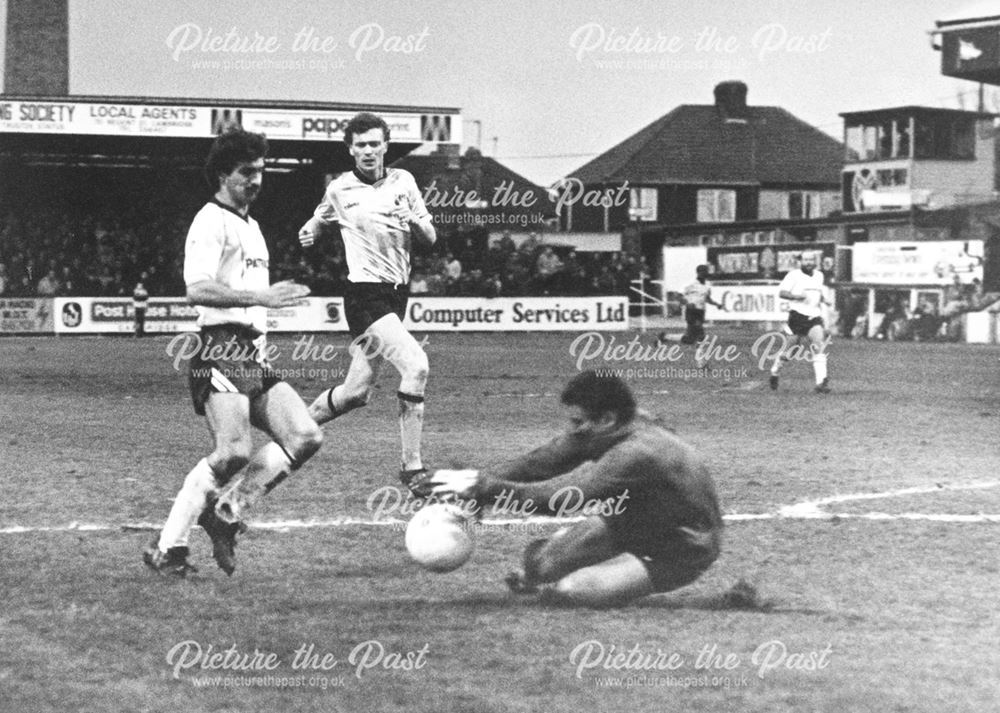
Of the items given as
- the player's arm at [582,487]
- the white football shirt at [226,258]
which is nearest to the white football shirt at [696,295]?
the white football shirt at [226,258]

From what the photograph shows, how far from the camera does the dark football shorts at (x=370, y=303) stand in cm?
1115

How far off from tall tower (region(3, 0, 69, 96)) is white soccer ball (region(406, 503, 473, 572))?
44.0 metres

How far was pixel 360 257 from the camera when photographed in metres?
11.2

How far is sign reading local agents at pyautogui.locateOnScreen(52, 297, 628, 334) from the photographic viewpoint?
A: 4112 centimetres

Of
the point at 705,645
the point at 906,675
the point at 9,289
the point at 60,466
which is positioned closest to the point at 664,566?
the point at 705,645

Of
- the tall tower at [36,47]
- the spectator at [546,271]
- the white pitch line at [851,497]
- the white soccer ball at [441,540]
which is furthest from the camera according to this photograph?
the tall tower at [36,47]

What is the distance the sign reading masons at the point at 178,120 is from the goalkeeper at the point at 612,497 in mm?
35519

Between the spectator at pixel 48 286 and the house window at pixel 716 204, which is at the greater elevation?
the house window at pixel 716 204

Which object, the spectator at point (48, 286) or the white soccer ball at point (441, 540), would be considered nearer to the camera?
the white soccer ball at point (441, 540)

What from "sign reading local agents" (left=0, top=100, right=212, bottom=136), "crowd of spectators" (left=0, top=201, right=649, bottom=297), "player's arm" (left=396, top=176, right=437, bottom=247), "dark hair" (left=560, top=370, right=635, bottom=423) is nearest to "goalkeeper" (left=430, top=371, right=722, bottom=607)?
"dark hair" (left=560, top=370, right=635, bottom=423)

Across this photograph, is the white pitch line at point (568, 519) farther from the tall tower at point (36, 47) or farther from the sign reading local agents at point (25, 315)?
the tall tower at point (36, 47)

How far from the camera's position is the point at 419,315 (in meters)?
42.4

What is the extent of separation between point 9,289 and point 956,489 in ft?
114

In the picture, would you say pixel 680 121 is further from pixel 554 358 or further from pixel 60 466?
pixel 60 466
